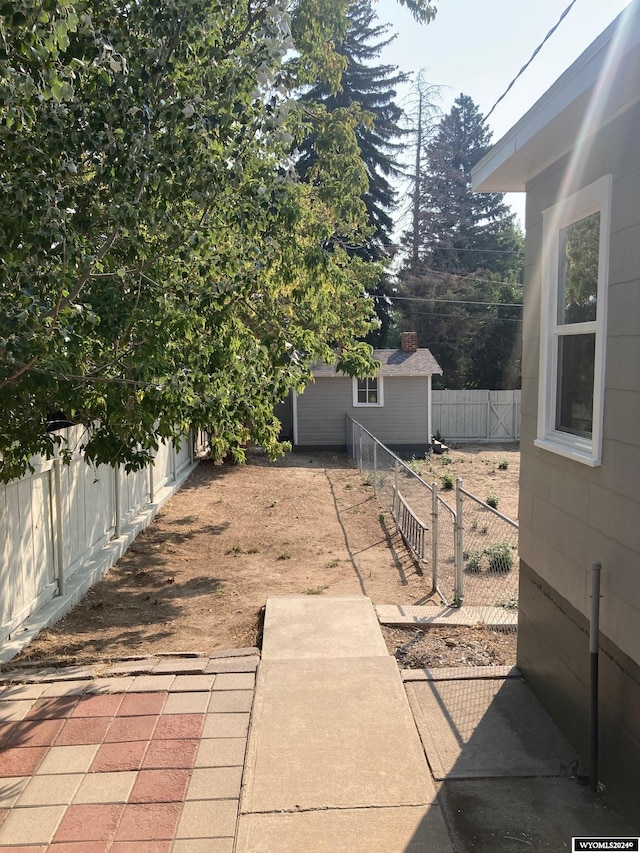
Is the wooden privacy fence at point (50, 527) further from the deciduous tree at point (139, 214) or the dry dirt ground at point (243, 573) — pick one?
the deciduous tree at point (139, 214)

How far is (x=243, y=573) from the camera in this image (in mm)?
7738

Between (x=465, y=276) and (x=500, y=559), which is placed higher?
(x=465, y=276)

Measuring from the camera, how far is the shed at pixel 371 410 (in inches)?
792

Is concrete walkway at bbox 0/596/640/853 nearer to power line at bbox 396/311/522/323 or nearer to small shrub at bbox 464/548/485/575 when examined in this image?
small shrub at bbox 464/548/485/575

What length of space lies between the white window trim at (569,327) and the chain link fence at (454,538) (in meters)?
1.50

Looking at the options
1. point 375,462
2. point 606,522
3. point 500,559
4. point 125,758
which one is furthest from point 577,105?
point 375,462

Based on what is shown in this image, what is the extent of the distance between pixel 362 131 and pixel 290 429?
1892cm

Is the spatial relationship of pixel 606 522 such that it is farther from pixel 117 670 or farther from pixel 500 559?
pixel 500 559

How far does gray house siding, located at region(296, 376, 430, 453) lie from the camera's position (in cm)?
2016

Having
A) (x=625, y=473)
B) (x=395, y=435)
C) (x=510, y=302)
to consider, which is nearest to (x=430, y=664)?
(x=625, y=473)

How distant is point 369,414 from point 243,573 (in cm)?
1285

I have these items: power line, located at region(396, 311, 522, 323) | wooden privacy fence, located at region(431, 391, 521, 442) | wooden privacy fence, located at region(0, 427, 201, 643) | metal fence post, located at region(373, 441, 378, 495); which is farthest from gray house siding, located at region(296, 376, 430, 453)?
power line, located at region(396, 311, 522, 323)

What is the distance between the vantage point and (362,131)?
32.3 metres

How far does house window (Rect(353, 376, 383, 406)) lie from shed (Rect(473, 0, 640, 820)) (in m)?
15.5
